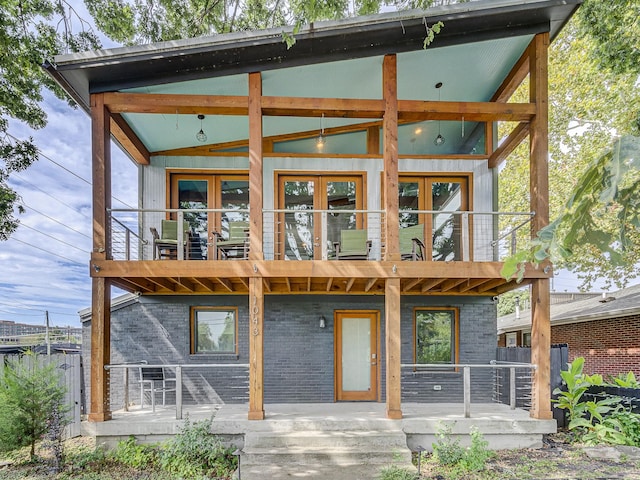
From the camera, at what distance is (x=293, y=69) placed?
686cm

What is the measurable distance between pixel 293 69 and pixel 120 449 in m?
6.91

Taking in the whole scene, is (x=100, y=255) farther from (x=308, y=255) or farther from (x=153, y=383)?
(x=308, y=255)

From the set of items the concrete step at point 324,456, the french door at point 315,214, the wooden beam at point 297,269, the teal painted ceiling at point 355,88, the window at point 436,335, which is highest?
the teal painted ceiling at point 355,88

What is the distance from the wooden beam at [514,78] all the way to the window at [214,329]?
296 inches

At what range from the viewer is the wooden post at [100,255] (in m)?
6.03

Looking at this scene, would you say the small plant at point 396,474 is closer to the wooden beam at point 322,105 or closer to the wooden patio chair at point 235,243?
the wooden patio chair at point 235,243

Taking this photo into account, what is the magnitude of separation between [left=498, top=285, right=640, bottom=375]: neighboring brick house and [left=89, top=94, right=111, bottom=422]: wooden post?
39.9 feet

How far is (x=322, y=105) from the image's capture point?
6574mm

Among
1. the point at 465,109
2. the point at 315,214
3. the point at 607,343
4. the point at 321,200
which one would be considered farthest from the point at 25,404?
the point at 607,343

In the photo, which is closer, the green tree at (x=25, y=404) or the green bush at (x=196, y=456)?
the green bush at (x=196, y=456)

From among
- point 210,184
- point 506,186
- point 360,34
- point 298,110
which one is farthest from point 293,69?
point 506,186

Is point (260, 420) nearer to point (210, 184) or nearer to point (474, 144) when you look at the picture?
point (210, 184)

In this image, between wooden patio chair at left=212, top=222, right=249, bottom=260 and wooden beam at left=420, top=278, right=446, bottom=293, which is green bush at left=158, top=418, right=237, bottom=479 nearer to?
wooden patio chair at left=212, top=222, right=249, bottom=260

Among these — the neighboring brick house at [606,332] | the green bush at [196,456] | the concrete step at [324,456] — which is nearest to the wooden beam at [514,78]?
the neighboring brick house at [606,332]
